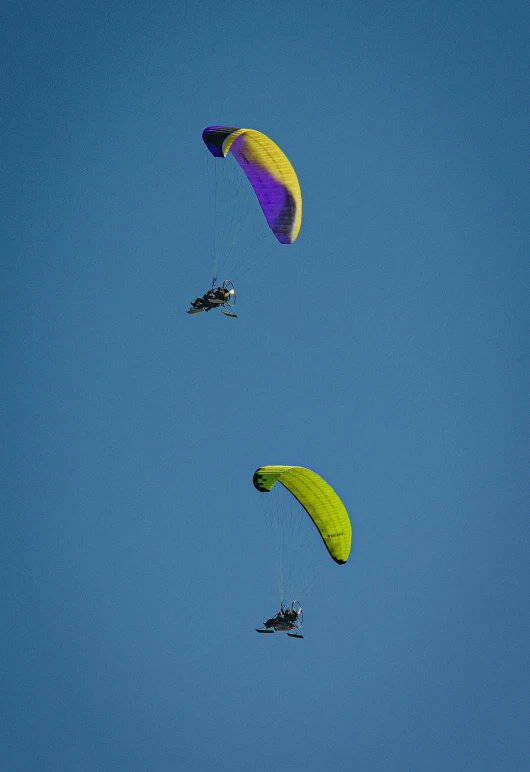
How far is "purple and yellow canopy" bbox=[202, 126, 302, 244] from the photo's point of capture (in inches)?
1660

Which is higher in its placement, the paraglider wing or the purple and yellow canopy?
the purple and yellow canopy

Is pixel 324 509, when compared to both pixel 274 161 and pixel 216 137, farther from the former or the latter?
pixel 216 137

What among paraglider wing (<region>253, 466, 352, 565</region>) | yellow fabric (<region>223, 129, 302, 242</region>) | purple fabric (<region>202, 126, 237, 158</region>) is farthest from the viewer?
paraglider wing (<region>253, 466, 352, 565</region>)

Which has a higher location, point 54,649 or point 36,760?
point 54,649

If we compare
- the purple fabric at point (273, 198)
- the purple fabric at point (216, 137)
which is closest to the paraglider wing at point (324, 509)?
the purple fabric at point (273, 198)

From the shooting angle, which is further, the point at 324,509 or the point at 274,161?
the point at 324,509

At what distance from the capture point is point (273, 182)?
139 feet

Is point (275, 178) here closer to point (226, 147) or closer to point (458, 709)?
point (226, 147)

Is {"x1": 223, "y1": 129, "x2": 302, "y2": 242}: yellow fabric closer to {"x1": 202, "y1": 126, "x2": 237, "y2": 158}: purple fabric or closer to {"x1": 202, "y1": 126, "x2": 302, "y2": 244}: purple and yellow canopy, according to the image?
{"x1": 202, "y1": 126, "x2": 302, "y2": 244}: purple and yellow canopy

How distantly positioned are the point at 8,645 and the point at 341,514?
5715 cm

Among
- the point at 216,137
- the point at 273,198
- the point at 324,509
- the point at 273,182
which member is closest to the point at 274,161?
the point at 273,182

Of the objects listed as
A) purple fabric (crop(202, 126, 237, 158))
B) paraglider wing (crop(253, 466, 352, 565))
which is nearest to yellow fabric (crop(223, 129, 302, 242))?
purple fabric (crop(202, 126, 237, 158))

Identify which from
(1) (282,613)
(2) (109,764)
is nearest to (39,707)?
(2) (109,764)

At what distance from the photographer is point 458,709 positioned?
86.3 meters
